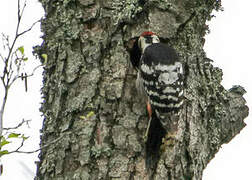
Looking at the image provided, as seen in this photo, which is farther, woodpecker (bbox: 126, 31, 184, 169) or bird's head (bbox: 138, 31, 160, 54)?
bird's head (bbox: 138, 31, 160, 54)

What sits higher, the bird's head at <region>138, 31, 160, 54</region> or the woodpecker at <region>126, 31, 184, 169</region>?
the bird's head at <region>138, 31, 160, 54</region>

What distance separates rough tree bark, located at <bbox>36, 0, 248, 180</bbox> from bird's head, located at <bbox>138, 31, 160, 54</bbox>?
50 mm

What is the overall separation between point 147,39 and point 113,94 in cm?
42

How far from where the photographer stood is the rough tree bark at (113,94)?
241 cm

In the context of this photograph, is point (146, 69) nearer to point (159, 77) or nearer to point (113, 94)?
point (159, 77)

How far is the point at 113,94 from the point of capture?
2.53m

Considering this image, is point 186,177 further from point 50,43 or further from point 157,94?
point 50,43

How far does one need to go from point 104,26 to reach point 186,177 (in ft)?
3.41

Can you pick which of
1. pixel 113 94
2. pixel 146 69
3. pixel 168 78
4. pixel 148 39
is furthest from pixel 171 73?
pixel 113 94

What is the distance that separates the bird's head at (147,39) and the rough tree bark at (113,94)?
0.16 feet

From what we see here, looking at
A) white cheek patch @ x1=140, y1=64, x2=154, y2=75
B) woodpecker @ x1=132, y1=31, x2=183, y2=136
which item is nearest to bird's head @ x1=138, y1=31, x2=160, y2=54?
woodpecker @ x1=132, y1=31, x2=183, y2=136

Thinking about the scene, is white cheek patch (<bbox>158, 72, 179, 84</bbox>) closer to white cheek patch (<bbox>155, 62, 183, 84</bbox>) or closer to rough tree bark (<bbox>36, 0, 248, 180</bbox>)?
white cheek patch (<bbox>155, 62, 183, 84</bbox>)

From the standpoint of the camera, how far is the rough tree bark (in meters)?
2.41

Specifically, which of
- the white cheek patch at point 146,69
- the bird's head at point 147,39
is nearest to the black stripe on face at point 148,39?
the bird's head at point 147,39
